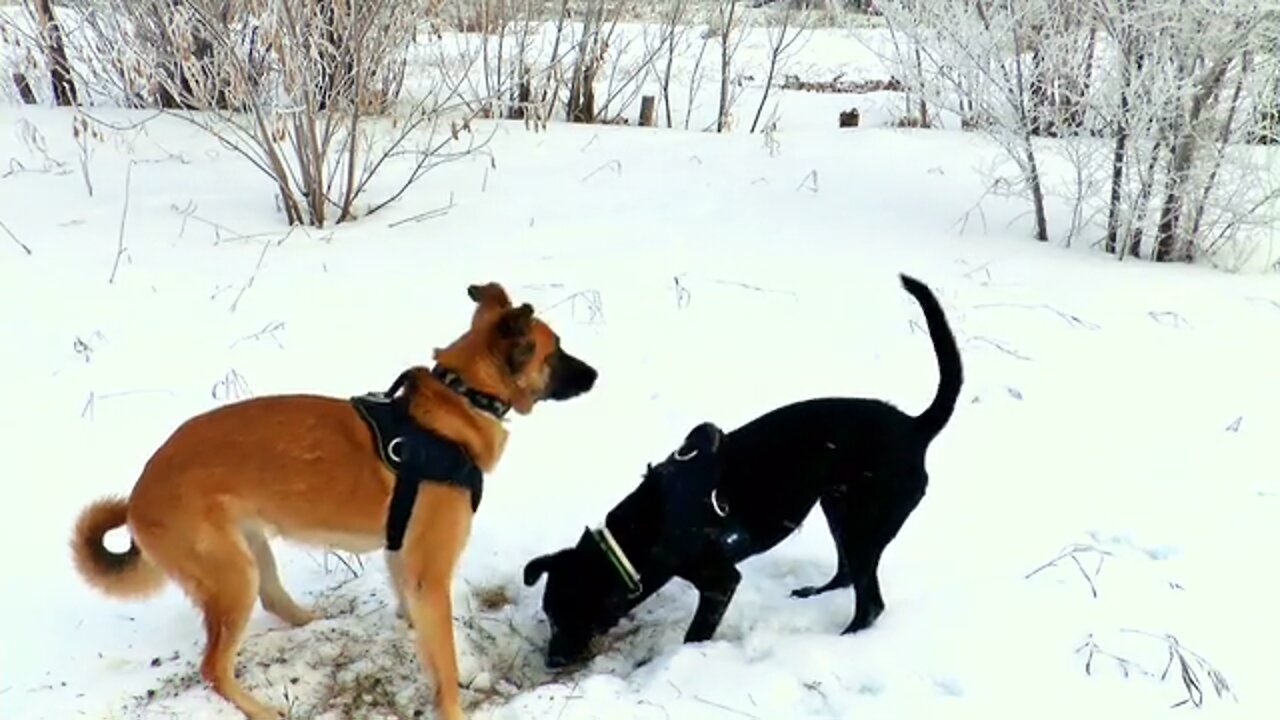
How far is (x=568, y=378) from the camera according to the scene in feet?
10.8

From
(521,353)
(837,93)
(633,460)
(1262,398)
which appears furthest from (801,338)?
(837,93)

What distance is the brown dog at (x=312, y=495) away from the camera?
293 centimetres

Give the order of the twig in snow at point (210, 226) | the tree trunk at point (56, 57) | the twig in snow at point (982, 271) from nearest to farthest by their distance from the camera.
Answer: the twig in snow at point (982, 271), the twig in snow at point (210, 226), the tree trunk at point (56, 57)

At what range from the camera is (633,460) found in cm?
454

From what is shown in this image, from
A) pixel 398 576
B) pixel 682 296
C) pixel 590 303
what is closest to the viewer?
pixel 398 576

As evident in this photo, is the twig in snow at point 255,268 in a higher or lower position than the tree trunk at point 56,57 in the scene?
lower

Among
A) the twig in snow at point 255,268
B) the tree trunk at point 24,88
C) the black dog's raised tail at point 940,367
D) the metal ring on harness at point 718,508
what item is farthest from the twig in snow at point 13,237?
the black dog's raised tail at point 940,367

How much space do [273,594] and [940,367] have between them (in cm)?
244

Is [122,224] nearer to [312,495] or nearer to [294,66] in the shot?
[294,66]

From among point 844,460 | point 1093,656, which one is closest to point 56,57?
point 844,460

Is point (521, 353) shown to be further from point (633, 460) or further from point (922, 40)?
point (922, 40)

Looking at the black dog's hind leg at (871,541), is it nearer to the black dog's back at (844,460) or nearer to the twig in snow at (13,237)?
the black dog's back at (844,460)

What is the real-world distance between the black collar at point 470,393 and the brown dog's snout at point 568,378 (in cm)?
18

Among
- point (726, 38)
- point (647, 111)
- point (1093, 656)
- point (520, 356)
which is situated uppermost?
point (726, 38)
